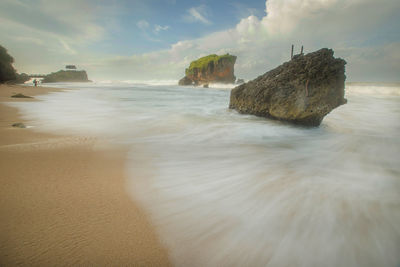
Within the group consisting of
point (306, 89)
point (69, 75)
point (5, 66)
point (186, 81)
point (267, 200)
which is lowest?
point (267, 200)

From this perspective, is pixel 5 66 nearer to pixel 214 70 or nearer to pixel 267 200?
pixel 267 200

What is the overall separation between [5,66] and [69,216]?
84.0 feet

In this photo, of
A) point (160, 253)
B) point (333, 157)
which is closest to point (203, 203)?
point (160, 253)

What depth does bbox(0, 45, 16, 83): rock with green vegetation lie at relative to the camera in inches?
680

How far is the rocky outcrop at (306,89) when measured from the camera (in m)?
4.40

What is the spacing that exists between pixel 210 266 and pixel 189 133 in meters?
3.04

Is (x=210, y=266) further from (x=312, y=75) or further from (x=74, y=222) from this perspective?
(x=312, y=75)

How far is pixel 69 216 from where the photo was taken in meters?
1.20

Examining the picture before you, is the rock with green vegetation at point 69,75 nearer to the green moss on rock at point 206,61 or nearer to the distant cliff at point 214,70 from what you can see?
the green moss on rock at point 206,61

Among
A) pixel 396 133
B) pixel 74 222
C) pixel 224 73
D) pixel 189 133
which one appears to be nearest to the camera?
pixel 74 222

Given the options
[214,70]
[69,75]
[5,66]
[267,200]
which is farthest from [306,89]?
[69,75]

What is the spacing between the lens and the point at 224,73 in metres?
56.0

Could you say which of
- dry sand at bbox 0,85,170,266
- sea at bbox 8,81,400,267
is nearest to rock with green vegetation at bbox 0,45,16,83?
sea at bbox 8,81,400,267

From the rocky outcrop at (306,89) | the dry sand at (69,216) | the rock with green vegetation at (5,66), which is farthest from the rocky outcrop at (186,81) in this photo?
the dry sand at (69,216)
